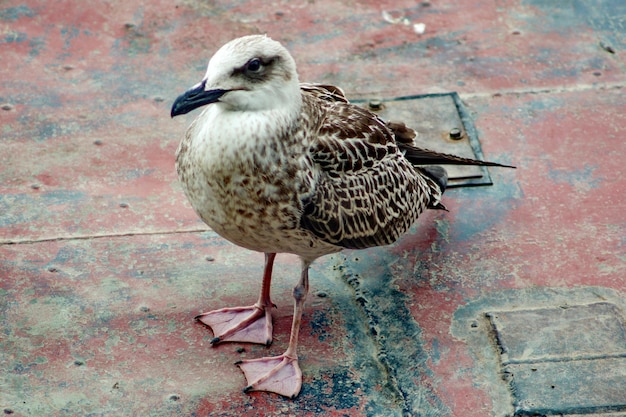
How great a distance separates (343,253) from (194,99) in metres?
1.73

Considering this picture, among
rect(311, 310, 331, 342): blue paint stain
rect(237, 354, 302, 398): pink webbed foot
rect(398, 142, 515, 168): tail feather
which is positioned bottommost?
rect(311, 310, 331, 342): blue paint stain

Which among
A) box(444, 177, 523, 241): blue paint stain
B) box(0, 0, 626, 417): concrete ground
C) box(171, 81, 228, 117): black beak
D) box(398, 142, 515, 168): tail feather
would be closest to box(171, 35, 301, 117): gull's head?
box(171, 81, 228, 117): black beak

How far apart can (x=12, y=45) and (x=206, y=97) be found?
149 inches

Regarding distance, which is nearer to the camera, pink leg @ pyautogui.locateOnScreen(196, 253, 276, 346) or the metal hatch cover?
pink leg @ pyautogui.locateOnScreen(196, 253, 276, 346)

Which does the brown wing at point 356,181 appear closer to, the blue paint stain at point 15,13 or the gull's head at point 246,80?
the gull's head at point 246,80

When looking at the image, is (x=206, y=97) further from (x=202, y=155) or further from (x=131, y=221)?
(x=131, y=221)

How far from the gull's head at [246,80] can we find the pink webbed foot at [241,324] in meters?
1.22

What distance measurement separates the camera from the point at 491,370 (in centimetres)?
477

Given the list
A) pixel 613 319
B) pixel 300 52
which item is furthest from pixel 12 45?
pixel 613 319

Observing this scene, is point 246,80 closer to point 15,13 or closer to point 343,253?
point 343,253

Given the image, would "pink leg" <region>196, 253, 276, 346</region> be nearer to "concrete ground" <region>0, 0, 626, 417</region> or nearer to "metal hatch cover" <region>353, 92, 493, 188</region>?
"concrete ground" <region>0, 0, 626, 417</region>

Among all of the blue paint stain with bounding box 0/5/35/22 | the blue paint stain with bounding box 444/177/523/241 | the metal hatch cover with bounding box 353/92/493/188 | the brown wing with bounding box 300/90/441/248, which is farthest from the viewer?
the blue paint stain with bounding box 0/5/35/22

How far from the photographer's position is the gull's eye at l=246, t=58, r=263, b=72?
13.9 ft

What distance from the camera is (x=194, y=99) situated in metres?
4.20
